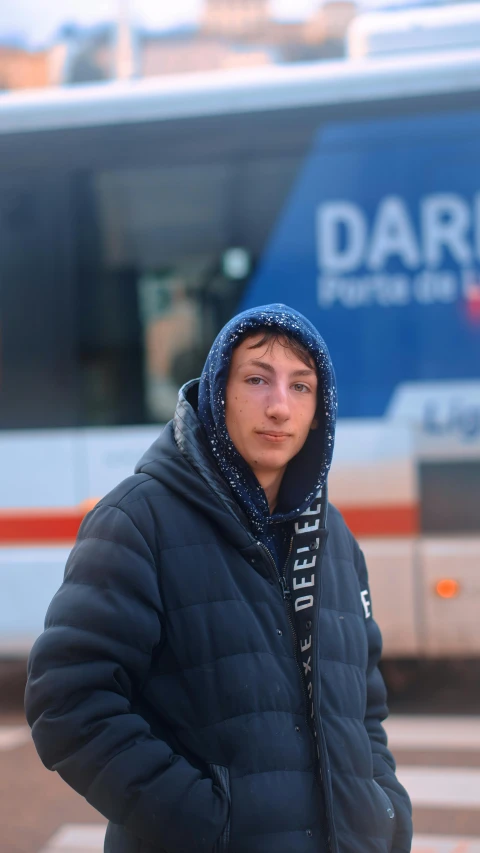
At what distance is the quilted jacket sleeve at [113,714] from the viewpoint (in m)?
1.41

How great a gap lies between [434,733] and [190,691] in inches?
142

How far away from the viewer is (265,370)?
63.7 inches

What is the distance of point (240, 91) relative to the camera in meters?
4.97

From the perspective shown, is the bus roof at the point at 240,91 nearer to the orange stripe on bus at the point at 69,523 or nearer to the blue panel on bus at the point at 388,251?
the blue panel on bus at the point at 388,251

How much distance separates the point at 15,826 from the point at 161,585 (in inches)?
107

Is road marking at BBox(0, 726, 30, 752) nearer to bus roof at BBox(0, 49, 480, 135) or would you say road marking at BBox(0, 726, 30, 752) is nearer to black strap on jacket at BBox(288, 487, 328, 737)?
bus roof at BBox(0, 49, 480, 135)

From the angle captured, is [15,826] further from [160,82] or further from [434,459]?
[160,82]

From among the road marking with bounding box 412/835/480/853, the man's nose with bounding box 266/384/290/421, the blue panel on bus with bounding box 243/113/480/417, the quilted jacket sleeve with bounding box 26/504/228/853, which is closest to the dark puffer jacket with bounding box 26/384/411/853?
the quilted jacket sleeve with bounding box 26/504/228/853

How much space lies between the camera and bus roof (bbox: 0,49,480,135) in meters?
4.88

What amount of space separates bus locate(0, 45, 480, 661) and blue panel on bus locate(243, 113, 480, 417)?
1 cm

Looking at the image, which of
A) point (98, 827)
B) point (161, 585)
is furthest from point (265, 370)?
point (98, 827)

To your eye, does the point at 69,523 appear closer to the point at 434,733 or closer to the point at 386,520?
the point at 386,520

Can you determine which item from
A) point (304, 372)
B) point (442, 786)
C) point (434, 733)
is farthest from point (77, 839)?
point (304, 372)

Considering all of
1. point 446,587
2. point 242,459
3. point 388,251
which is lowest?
point 446,587
